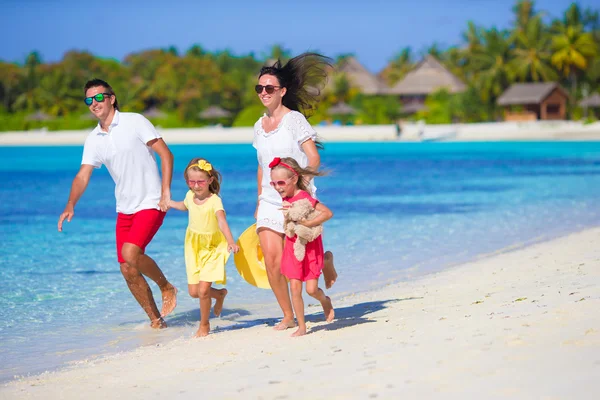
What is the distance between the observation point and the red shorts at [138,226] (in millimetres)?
6426

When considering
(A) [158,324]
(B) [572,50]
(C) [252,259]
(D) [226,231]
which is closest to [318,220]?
(D) [226,231]

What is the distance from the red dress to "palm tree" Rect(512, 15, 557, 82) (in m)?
65.8

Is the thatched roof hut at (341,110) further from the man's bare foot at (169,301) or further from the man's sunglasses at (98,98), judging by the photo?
the man's sunglasses at (98,98)

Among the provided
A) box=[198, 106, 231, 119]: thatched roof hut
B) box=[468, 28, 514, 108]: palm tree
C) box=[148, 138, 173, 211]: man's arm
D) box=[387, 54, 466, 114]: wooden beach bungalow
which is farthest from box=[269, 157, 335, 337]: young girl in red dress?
box=[387, 54, 466, 114]: wooden beach bungalow

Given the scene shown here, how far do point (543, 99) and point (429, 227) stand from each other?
177 feet

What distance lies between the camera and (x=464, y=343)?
14.9ft

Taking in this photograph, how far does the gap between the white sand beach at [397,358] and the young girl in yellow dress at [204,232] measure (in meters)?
0.42

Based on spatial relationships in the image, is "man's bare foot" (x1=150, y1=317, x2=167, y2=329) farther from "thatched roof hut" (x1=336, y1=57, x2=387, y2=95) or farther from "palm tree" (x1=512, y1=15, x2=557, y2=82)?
"thatched roof hut" (x1=336, y1=57, x2=387, y2=95)

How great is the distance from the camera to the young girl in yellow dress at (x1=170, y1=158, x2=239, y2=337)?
19.8 feet

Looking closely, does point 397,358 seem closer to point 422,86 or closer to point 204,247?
point 204,247

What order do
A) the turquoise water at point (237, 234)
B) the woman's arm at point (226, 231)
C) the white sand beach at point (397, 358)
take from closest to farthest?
the white sand beach at point (397, 358)
the woman's arm at point (226, 231)
the turquoise water at point (237, 234)

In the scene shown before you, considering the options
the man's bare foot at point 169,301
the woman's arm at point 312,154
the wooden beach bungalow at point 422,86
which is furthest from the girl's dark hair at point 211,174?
the wooden beach bungalow at point 422,86

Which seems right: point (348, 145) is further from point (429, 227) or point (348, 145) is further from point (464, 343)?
point (464, 343)

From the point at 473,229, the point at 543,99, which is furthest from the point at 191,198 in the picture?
the point at 543,99
